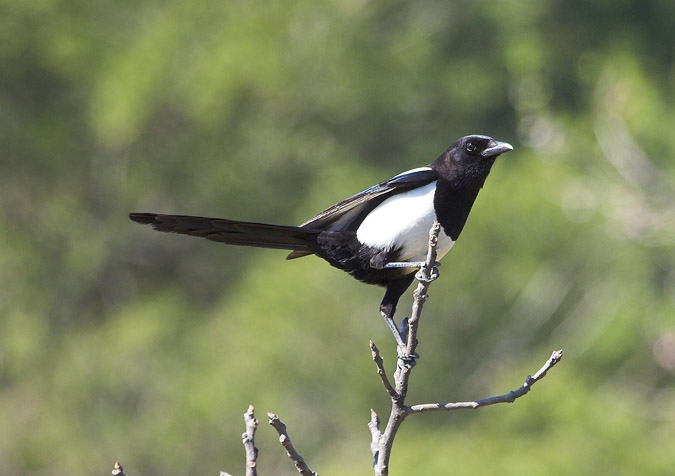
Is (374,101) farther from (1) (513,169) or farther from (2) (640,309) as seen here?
Result: (2) (640,309)

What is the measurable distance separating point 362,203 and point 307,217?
5.00 meters

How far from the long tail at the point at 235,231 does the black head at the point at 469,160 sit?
391 mm

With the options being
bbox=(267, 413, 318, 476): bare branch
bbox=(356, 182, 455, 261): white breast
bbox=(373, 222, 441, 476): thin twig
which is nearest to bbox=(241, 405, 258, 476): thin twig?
bbox=(267, 413, 318, 476): bare branch

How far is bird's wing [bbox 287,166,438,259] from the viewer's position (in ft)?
8.39

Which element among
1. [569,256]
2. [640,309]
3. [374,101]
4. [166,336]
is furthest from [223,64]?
[640,309]

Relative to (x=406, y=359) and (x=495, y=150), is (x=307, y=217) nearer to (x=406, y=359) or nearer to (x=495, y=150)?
(x=495, y=150)

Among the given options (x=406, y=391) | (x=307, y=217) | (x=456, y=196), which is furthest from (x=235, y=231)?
(x=307, y=217)

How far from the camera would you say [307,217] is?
759 centimetres

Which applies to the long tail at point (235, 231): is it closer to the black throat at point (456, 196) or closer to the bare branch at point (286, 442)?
the black throat at point (456, 196)

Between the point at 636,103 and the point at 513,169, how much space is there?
109 centimetres

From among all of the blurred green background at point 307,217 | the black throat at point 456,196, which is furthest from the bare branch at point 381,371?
the blurred green background at point 307,217

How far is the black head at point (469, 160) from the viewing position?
2.57 m

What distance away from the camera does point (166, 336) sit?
8.52 m

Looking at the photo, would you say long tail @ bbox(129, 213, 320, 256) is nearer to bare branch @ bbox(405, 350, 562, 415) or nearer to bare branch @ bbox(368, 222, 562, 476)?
bare branch @ bbox(368, 222, 562, 476)
